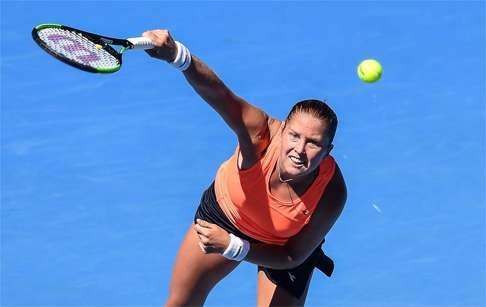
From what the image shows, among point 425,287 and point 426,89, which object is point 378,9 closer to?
point 426,89

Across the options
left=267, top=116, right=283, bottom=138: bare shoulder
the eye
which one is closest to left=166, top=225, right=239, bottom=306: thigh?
left=267, top=116, right=283, bottom=138: bare shoulder

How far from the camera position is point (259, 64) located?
34.8 ft

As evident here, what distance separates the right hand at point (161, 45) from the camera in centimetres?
582

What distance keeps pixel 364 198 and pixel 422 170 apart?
1.82ft

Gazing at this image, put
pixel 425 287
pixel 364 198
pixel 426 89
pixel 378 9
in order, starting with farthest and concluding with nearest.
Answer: pixel 378 9 < pixel 426 89 < pixel 364 198 < pixel 425 287

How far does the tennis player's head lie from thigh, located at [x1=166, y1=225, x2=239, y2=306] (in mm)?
845

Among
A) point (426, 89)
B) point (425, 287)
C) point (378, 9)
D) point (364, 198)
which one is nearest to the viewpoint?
point (425, 287)

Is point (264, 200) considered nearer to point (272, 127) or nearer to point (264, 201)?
point (264, 201)

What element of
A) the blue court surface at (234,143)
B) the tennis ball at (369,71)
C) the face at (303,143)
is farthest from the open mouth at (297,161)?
the tennis ball at (369,71)

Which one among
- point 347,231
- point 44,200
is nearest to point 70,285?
point 44,200

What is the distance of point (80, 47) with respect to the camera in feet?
20.0

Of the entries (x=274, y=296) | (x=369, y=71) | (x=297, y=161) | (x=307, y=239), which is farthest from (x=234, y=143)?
(x=297, y=161)

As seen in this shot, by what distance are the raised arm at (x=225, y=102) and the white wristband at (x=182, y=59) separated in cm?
2

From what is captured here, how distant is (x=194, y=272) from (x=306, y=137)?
1.16 meters
